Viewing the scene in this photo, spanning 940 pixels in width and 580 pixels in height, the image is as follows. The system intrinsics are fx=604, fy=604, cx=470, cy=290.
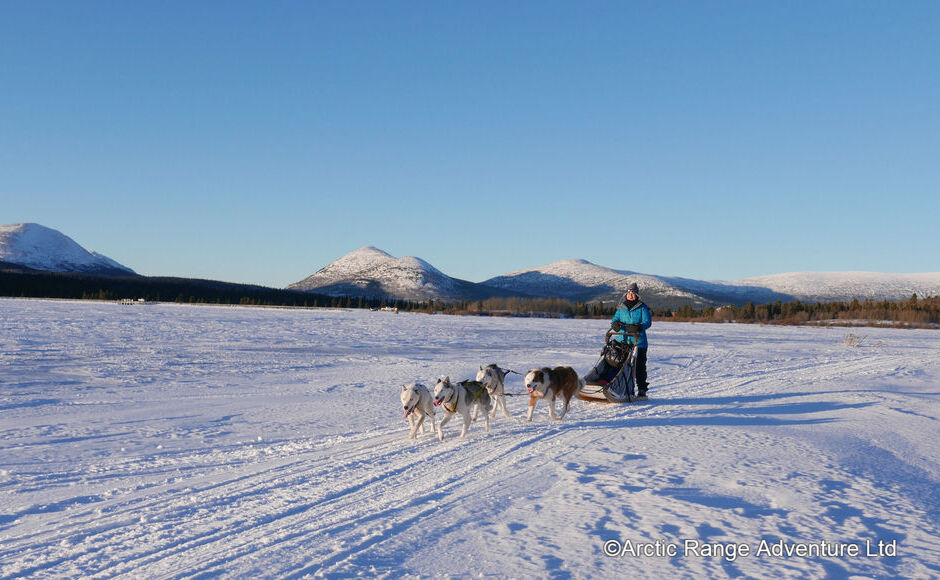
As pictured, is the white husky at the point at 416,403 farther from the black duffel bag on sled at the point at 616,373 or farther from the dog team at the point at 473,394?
the black duffel bag on sled at the point at 616,373

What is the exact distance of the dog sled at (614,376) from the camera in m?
10.1

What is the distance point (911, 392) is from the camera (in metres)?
12.2

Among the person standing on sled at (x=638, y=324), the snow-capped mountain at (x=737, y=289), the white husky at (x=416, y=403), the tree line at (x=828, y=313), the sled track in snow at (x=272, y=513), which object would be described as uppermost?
the snow-capped mountain at (x=737, y=289)

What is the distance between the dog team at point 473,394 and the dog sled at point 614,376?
629mm

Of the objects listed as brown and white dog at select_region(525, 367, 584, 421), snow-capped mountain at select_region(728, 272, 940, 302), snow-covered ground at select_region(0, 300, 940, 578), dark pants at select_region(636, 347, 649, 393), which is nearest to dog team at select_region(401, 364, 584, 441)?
brown and white dog at select_region(525, 367, 584, 421)

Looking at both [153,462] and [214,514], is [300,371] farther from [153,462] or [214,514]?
[214,514]

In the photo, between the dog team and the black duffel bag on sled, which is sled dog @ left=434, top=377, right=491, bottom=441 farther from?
the black duffel bag on sled

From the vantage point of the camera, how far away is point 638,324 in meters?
10.5

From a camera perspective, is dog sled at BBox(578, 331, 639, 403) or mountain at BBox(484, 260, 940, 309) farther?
mountain at BBox(484, 260, 940, 309)

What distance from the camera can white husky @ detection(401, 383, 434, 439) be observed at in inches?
276

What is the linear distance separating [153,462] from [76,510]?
1480 mm

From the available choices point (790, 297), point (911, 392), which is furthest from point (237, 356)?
point (790, 297)

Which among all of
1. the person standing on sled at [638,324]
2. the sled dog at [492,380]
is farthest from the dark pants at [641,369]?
the sled dog at [492,380]

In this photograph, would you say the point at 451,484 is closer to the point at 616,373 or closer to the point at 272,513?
the point at 272,513
